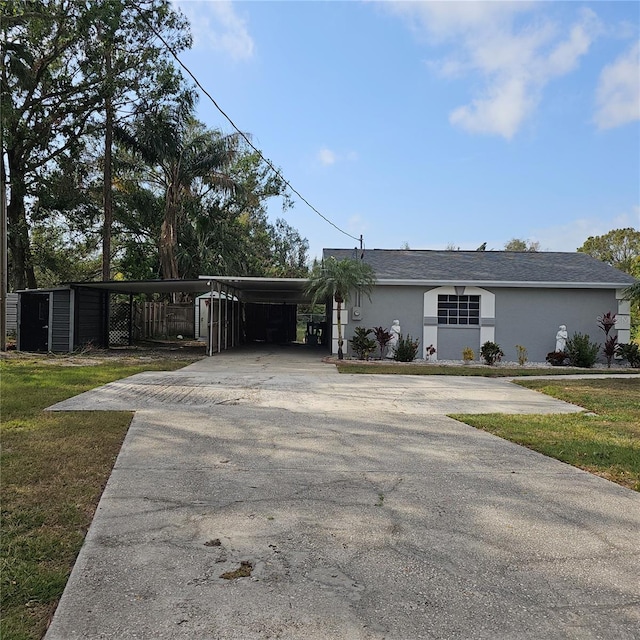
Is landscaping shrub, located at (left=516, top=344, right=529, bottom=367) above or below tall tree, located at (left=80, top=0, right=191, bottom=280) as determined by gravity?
below

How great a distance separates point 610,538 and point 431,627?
1.69m

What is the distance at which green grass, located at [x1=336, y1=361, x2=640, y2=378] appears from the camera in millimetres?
12641

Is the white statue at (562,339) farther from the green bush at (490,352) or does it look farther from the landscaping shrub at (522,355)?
the green bush at (490,352)

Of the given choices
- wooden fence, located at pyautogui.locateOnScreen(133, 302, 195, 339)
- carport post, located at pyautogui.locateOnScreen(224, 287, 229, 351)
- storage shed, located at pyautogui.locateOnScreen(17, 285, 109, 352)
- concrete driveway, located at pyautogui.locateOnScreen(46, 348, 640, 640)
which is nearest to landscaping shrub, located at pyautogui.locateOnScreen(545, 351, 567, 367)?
concrete driveway, located at pyautogui.locateOnScreen(46, 348, 640, 640)

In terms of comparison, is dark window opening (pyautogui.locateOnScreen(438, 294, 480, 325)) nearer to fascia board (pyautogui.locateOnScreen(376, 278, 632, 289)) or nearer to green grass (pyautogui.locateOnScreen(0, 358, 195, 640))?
fascia board (pyautogui.locateOnScreen(376, 278, 632, 289))

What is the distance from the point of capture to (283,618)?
8.02 feet

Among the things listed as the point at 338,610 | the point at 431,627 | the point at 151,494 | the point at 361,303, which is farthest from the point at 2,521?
the point at 361,303

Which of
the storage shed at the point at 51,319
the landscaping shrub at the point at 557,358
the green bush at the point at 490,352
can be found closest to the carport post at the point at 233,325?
the storage shed at the point at 51,319

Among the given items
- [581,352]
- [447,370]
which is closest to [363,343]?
[447,370]

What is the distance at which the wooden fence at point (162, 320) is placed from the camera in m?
23.5

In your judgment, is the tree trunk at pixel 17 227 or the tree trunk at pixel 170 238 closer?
the tree trunk at pixel 17 227

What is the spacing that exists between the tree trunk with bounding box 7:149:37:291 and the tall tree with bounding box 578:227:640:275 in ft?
124

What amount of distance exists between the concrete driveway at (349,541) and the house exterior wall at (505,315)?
383 inches

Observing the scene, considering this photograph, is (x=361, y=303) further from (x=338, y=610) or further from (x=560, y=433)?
(x=338, y=610)
